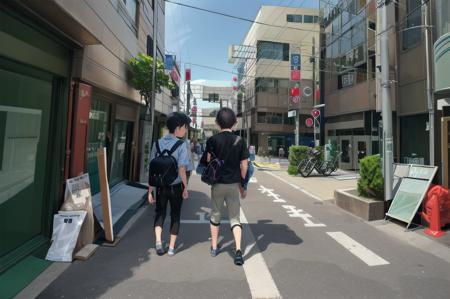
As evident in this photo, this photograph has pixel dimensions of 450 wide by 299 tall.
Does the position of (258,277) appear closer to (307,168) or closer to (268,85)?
(307,168)

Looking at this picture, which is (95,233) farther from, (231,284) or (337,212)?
(337,212)

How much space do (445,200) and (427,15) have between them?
9.76 meters

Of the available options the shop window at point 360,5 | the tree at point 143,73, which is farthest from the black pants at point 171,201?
the shop window at point 360,5

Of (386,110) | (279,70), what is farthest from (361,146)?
(279,70)

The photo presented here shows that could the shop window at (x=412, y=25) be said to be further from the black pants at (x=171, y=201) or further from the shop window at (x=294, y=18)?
the shop window at (x=294, y=18)

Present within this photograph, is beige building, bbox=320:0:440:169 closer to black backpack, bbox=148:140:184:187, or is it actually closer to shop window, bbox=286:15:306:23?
black backpack, bbox=148:140:184:187

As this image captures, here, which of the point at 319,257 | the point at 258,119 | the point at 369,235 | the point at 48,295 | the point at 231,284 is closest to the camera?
the point at 48,295

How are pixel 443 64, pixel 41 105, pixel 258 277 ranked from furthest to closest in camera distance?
pixel 443 64
pixel 41 105
pixel 258 277

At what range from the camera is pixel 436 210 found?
531cm

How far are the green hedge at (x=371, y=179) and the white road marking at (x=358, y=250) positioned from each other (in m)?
1.75

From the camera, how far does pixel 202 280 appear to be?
11.6ft

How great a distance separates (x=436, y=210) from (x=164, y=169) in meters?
4.49

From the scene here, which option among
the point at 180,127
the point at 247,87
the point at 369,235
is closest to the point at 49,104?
the point at 180,127

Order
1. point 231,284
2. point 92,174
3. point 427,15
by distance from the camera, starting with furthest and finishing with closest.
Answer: point 427,15
point 92,174
point 231,284
